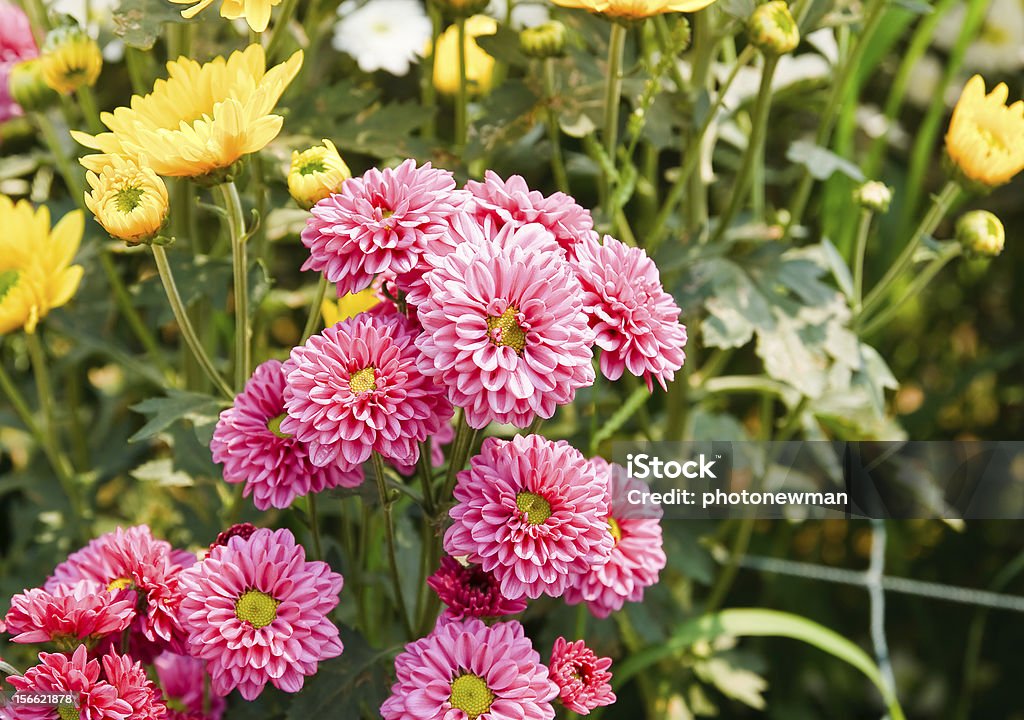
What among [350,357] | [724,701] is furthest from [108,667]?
[724,701]

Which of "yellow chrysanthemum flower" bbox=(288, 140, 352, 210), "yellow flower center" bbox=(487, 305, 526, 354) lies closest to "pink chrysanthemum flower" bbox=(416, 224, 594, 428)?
"yellow flower center" bbox=(487, 305, 526, 354)

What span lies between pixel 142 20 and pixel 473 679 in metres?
0.50

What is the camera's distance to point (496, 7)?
1112 millimetres

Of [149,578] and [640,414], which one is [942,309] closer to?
[640,414]

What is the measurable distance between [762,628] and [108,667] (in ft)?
1.70

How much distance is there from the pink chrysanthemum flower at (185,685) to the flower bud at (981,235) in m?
0.67

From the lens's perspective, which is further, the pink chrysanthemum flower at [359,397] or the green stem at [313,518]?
the green stem at [313,518]

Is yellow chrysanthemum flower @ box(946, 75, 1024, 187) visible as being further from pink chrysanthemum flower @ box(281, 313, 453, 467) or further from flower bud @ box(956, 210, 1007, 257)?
pink chrysanthemum flower @ box(281, 313, 453, 467)

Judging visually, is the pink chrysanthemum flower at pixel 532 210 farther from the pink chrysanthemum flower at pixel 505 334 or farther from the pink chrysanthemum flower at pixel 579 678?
the pink chrysanthemum flower at pixel 579 678

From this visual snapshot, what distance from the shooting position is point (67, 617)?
A: 1.84 ft

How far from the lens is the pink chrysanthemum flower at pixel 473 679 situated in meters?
0.54

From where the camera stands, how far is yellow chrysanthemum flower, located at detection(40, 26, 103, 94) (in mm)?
777

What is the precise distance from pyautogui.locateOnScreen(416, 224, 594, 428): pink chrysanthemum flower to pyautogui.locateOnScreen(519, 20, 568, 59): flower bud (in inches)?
12.8

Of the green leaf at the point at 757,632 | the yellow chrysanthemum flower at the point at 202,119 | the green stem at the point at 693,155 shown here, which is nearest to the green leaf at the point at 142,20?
the yellow chrysanthemum flower at the point at 202,119
